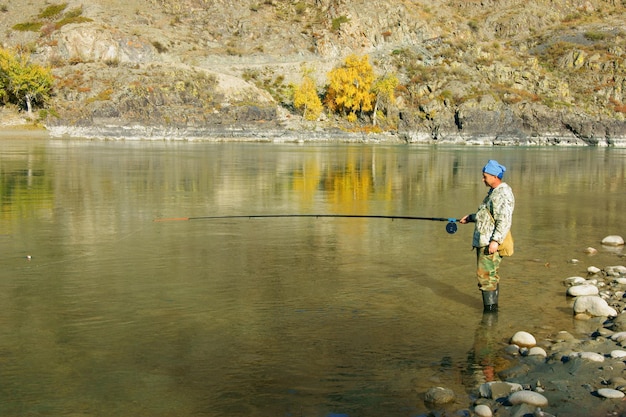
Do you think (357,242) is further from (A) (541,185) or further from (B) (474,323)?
(A) (541,185)

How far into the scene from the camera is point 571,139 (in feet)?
359

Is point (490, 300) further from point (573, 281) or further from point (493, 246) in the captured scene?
point (573, 281)

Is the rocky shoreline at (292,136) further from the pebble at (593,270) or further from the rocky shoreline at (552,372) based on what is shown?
the rocky shoreline at (552,372)

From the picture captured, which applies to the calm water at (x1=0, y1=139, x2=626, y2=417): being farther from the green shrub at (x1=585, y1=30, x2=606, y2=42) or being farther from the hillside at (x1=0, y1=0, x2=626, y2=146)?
the green shrub at (x1=585, y1=30, x2=606, y2=42)

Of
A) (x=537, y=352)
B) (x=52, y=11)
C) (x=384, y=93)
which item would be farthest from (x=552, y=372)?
(x=52, y=11)

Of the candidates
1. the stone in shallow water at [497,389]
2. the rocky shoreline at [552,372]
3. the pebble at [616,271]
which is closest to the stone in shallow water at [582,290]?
the rocky shoreline at [552,372]

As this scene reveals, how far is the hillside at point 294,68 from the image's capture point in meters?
100

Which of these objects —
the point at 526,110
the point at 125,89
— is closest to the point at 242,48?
the point at 125,89

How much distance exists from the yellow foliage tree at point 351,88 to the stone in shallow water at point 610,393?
109m

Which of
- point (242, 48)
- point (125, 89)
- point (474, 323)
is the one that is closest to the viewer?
point (474, 323)

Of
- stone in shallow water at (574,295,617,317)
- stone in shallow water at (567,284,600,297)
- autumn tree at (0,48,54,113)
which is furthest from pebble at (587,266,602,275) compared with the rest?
autumn tree at (0,48,54,113)

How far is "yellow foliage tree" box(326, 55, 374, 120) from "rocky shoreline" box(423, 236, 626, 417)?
349 feet

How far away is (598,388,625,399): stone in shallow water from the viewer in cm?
667

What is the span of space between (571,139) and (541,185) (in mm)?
85164
